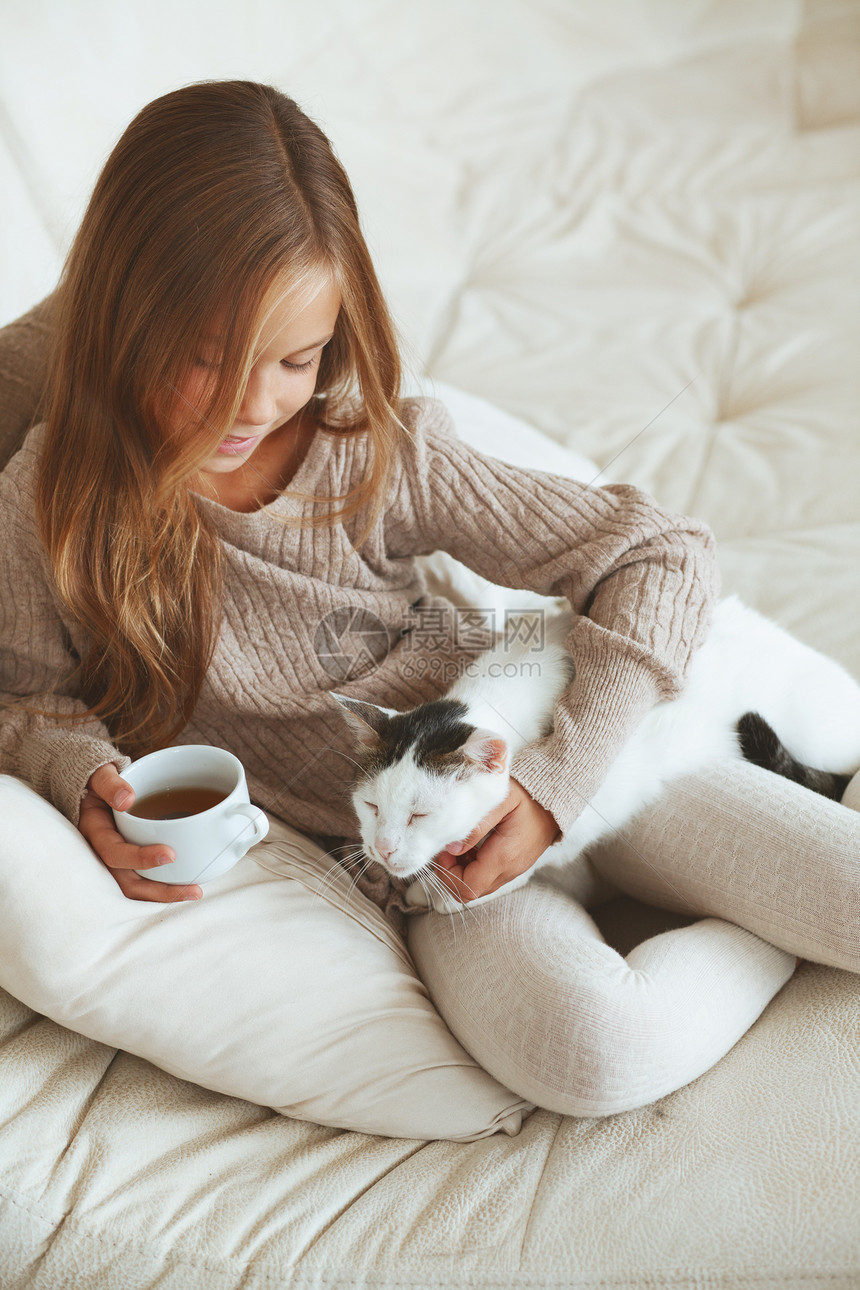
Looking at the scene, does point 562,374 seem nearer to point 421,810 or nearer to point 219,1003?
point 421,810

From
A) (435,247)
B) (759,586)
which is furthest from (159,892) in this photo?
(435,247)

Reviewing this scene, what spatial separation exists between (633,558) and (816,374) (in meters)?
0.71

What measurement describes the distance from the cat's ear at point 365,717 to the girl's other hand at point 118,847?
177 millimetres

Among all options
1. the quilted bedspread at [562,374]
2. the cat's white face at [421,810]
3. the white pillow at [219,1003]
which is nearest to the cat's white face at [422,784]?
the cat's white face at [421,810]

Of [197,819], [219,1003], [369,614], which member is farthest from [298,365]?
[219,1003]

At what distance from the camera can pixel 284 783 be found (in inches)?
34.8

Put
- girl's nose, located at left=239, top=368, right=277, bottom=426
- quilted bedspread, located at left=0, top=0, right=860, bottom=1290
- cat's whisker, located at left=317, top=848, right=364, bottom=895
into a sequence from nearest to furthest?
quilted bedspread, located at left=0, top=0, right=860, bottom=1290, girl's nose, located at left=239, top=368, right=277, bottom=426, cat's whisker, located at left=317, top=848, right=364, bottom=895

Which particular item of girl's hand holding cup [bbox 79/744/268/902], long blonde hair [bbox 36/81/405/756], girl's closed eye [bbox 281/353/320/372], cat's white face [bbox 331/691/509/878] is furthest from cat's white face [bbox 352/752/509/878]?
girl's closed eye [bbox 281/353/320/372]

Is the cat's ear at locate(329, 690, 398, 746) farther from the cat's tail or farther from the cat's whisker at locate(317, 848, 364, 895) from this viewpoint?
the cat's tail

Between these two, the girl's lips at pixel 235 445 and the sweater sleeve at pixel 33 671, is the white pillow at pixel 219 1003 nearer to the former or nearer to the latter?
the sweater sleeve at pixel 33 671

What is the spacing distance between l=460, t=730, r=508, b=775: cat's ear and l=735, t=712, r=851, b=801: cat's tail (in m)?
0.25

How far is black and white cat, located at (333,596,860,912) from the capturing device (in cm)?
73

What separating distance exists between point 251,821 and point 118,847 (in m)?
0.11

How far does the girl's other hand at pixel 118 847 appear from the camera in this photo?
67 cm
